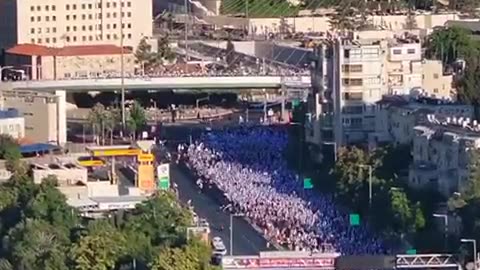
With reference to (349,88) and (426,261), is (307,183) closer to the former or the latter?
(349,88)

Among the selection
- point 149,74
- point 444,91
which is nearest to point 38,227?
point 444,91

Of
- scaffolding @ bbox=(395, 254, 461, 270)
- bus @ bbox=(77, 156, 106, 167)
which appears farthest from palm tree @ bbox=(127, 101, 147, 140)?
scaffolding @ bbox=(395, 254, 461, 270)

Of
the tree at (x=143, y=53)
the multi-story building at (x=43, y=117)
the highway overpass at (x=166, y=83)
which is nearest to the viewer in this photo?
the multi-story building at (x=43, y=117)

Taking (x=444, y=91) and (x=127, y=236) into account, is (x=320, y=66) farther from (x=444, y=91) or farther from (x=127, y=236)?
(x=127, y=236)

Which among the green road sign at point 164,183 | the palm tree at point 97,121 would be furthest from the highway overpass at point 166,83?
the green road sign at point 164,183

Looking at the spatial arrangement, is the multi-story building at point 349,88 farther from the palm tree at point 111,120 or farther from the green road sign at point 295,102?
the palm tree at point 111,120
